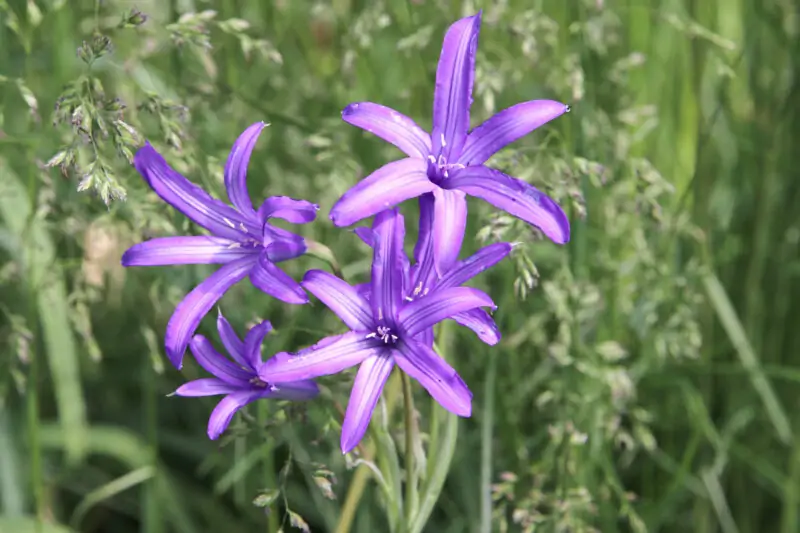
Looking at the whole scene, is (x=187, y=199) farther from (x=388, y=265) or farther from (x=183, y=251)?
(x=388, y=265)

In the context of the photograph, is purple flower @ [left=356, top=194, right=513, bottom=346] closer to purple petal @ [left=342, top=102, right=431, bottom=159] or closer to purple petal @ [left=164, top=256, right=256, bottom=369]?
purple petal @ [left=342, top=102, right=431, bottom=159]

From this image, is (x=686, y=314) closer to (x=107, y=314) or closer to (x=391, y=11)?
(x=391, y=11)

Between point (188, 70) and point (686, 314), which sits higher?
point (188, 70)

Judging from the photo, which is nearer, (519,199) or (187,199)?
(519,199)

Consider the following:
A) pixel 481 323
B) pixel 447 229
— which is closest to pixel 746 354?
pixel 481 323

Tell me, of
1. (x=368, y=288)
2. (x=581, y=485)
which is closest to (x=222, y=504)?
(x=581, y=485)

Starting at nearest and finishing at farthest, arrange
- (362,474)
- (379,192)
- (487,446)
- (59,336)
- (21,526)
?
(379,192) < (362,474) < (487,446) < (21,526) < (59,336)

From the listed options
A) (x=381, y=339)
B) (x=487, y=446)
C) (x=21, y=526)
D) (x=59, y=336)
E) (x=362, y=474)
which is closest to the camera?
(x=381, y=339)
